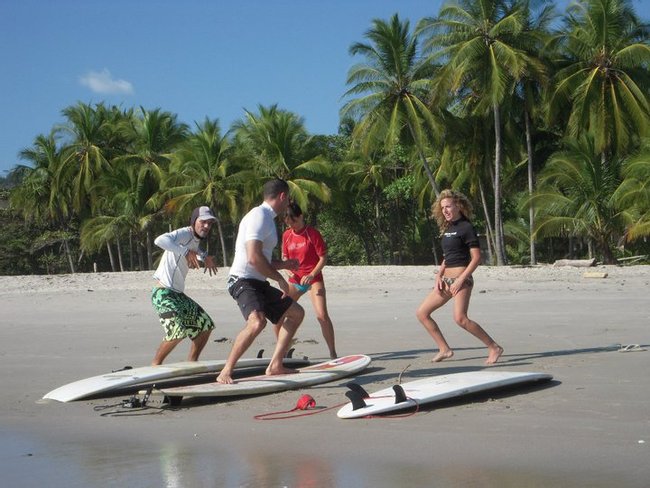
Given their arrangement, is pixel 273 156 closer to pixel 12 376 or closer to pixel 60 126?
pixel 60 126

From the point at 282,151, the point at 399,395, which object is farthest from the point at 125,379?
the point at 282,151

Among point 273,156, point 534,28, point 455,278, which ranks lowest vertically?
point 455,278

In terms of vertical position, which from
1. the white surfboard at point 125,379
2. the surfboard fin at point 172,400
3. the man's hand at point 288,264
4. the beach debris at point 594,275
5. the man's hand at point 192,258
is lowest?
the surfboard fin at point 172,400

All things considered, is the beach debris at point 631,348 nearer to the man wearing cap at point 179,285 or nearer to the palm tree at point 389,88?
the man wearing cap at point 179,285

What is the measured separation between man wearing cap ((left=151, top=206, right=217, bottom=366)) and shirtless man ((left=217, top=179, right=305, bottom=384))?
758 millimetres

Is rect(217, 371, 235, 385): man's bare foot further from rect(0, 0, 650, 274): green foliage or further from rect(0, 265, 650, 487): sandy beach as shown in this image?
rect(0, 0, 650, 274): green foliage

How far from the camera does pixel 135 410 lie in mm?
6871

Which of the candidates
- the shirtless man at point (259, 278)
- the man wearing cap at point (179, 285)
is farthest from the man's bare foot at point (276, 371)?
the man wearing cap at point (179, 285)

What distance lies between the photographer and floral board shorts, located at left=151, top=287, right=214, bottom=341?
787cm

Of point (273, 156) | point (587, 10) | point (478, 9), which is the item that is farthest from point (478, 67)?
point (273, 156)

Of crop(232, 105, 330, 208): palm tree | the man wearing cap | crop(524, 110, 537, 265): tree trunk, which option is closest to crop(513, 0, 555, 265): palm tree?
crop(524, 110, 537, 265): tree trunk

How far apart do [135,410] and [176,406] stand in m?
0.34

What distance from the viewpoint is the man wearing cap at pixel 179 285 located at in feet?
25.8

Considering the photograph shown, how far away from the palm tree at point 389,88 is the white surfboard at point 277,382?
27.7m
